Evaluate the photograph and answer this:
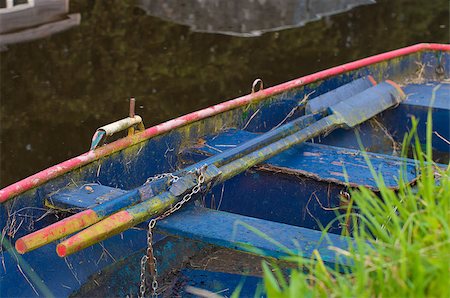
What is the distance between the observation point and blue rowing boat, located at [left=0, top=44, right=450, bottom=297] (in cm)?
293

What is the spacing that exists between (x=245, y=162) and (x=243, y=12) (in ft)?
24.5

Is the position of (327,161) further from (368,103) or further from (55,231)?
(55,231)

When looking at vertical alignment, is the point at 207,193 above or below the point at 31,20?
above

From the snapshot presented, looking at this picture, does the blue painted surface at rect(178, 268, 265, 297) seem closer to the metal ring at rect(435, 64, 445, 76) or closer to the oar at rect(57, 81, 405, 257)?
the oar at rect(57, 81, 405, 257)

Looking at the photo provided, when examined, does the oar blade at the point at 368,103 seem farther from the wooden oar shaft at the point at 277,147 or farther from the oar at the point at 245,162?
the wooden oar shaft at the point at 277,147

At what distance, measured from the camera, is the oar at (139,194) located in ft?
8.61

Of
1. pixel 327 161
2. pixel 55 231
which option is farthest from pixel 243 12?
pixel 55 231

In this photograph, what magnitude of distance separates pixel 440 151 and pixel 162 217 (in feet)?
8.67

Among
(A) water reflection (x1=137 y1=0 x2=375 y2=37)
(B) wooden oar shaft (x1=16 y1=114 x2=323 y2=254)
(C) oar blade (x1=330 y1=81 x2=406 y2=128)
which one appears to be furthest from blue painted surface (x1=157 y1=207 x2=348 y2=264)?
(A) water reflection (x1=137 y1=0 x2=375 y2=37)

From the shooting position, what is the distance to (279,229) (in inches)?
115

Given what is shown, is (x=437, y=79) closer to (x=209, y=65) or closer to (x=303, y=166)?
(x=303, y=166)

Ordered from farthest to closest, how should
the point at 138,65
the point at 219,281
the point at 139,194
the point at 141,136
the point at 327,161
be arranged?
the point at 138,65, the point at 327,161, the point at 141,136, the point at 219,281, the point at 139,194

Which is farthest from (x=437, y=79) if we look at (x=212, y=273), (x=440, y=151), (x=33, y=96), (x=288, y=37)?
(x=288, y=37)

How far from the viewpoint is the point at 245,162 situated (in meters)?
3.54
